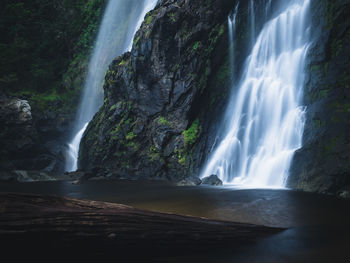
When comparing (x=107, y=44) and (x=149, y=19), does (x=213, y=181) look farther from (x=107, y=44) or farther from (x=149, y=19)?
(x=107, y=44)

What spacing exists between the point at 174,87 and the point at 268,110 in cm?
683

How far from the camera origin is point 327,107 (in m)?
10.1

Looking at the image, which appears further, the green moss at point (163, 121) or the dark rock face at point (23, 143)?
the dark rock face at point (23, 143)

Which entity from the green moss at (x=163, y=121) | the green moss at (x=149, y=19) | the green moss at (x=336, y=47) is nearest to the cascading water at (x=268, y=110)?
the green moss at (x=336, y=47)

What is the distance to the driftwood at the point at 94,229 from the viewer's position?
243 centimetres

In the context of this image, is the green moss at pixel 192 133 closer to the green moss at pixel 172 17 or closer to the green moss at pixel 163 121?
the green moss at pixel 163 121

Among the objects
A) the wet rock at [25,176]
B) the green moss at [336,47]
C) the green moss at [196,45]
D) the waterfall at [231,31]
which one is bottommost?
→ the wet rock at [25,176]

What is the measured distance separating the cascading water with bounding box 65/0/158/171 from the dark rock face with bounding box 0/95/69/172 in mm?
2342

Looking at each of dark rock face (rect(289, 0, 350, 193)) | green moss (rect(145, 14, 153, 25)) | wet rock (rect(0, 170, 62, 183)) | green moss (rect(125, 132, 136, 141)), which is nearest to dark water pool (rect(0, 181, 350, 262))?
dark rock face (rect(289, 0, 350, 193))

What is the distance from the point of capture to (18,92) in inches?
1024

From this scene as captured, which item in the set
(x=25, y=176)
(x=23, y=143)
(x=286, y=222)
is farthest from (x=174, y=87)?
(x=286, y=222)

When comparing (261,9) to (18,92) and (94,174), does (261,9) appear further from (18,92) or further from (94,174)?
Answer: (18,92)

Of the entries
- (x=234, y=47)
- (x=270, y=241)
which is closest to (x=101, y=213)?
(x=270, y=241)

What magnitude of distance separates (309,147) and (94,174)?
13.8m
